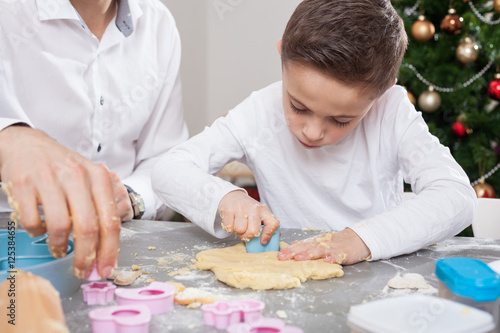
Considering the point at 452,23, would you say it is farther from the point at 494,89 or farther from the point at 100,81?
the point at 100,81

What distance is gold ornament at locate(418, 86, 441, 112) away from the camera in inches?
111

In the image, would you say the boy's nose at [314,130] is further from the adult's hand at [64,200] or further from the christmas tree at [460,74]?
the christmas tree at [460,74]

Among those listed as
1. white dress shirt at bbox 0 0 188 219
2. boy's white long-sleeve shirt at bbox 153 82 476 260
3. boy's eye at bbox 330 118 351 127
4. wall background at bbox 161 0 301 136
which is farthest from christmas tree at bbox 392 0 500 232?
boy's eye at bbox 330 118 351 127

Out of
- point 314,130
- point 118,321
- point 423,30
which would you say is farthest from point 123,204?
point 423,30

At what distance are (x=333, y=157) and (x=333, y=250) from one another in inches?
20.0

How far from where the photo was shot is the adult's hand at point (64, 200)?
25.5 inches

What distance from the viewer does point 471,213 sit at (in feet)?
3.89

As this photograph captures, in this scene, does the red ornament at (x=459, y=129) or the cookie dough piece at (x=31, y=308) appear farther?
the red ornament at (x=459, y=129)

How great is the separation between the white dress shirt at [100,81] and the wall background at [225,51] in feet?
5.93

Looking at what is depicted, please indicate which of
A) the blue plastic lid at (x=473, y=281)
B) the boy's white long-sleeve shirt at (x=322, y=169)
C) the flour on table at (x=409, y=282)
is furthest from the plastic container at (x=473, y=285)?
the boy's white long-sleeve shirt at (x=322, y=169)

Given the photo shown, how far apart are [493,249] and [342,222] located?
451mm

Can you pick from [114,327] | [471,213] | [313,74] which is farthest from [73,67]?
[471,213]

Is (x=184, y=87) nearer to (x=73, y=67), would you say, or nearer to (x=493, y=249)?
Answer: (x=73, y=67)

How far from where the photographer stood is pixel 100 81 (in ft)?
5.14
